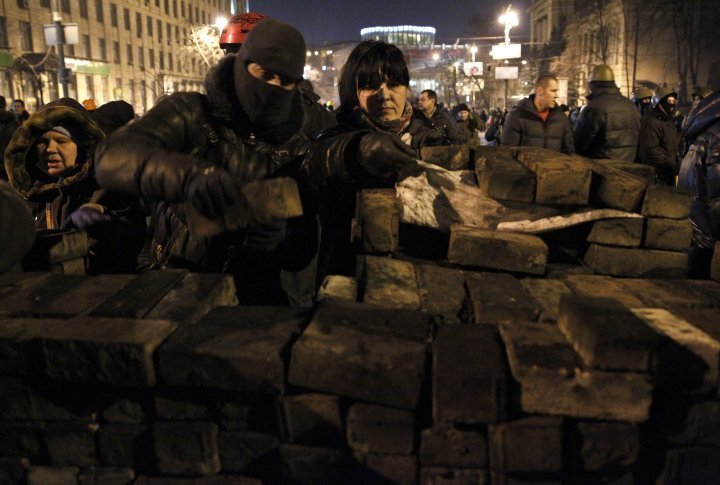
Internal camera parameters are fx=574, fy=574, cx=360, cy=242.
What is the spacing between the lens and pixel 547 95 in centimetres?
704

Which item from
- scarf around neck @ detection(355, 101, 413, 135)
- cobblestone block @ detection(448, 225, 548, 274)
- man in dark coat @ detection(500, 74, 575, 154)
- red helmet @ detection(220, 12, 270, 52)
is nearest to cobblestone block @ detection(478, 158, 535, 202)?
cobblestone block @ detection(448, 225, 548, 274)

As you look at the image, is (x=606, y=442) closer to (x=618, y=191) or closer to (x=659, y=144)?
(x=618, y=191)

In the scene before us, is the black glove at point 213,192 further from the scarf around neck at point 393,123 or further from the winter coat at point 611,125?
the winter coat at point 611,125

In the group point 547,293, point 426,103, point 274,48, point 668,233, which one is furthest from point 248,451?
point 426,103

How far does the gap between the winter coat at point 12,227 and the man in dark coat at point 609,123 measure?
22.2ft

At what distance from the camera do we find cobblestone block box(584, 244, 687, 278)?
3092mm

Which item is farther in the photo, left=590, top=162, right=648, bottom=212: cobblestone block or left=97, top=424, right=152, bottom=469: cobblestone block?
left=590, top=162, right=648, bottom=212: cobblestone block

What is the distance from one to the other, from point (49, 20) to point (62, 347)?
4951cm

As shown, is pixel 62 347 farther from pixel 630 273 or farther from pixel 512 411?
pixel 630 273

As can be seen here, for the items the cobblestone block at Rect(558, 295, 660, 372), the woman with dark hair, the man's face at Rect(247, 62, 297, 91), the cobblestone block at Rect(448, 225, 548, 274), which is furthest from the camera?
the woman with dark hair

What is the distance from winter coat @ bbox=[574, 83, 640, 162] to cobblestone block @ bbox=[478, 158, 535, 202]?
480 centimetres

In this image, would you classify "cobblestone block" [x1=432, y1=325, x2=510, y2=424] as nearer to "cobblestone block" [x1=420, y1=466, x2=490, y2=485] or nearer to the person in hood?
"cobblestone block" [x1=420, y1=466, x2=490, y2=485]

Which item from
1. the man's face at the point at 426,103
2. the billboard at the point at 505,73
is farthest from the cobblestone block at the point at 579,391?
the billboard at the point at 505,73

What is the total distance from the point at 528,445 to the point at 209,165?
1535 mm
